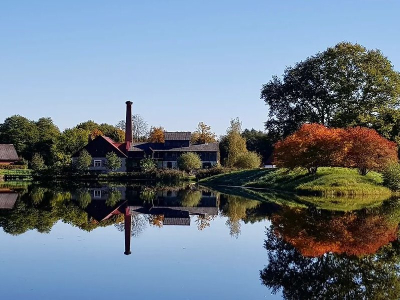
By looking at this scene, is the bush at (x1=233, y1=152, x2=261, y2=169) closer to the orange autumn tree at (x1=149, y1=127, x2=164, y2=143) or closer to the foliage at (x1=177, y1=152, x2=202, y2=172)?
the foliage at (x1=177, y1=152, x2=202, y2=172)

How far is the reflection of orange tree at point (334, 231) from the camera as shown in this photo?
50.1ft

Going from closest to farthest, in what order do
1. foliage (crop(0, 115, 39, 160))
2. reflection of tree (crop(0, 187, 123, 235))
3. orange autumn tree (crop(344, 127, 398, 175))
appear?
reflection of tree (crop(0, 187, 123, 235)) → orange autumn tree (crop(344, 127, 398, 175)) → foliage (crop(0, 115, 39, 160))

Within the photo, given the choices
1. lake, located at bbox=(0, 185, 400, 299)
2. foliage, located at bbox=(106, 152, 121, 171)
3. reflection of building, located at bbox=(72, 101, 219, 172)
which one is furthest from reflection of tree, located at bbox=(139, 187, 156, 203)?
reflection of building, located at bbox=(72, 101, 219, 172)

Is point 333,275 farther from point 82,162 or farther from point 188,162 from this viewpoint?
point 82,162

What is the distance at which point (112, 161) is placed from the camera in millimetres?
68000

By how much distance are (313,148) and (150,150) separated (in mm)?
36806

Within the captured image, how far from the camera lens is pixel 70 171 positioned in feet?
213

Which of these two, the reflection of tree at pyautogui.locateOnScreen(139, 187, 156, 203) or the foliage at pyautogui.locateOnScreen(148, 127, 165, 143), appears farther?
the foliage at pyautogui.locateOnScreen(148, 127, 165, 143)

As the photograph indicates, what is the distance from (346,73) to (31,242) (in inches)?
1498

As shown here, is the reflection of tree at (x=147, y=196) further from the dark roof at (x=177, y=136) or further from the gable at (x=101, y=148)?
the dark roof at (x=177, y=136)

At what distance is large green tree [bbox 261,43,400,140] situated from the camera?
4606cm

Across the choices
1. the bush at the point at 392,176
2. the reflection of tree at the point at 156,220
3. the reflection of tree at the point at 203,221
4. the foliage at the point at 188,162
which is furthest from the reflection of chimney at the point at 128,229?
the foliage at the point at 188,162

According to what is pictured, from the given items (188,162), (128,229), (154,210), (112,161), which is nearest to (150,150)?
(112,161)

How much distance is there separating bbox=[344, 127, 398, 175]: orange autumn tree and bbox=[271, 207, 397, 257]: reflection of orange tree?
47.1ft
